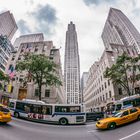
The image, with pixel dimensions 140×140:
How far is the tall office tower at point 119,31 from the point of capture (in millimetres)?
103281

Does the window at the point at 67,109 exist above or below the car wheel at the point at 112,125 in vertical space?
above

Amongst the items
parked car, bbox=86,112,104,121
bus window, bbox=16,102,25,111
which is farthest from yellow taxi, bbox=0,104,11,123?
parked car, bbox=86,112,104,121

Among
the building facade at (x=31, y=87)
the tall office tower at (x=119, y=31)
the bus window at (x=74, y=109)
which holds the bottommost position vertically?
the bus window at (x=74, y=109)

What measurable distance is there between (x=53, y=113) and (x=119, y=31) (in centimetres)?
11794

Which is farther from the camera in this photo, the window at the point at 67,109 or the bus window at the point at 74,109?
the bus window at the point at 74,109

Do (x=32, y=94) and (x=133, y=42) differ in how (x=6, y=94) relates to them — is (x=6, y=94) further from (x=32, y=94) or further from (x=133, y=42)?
(x=133, y=42)

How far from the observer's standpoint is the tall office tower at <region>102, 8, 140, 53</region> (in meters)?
103

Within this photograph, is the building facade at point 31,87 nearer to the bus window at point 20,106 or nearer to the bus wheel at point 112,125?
the bus window at point 20,106

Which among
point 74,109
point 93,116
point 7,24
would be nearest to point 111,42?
point 93,116

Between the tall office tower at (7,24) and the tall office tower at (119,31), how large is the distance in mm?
103679

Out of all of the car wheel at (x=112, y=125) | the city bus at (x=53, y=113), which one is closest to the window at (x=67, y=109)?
the city bus at (x=53, y=113)

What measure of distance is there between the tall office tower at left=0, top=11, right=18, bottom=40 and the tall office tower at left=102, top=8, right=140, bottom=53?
103679 mm

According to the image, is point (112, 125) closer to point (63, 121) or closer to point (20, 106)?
point (63, 121)

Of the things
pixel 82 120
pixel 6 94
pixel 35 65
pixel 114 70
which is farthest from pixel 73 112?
pixel 6 94
